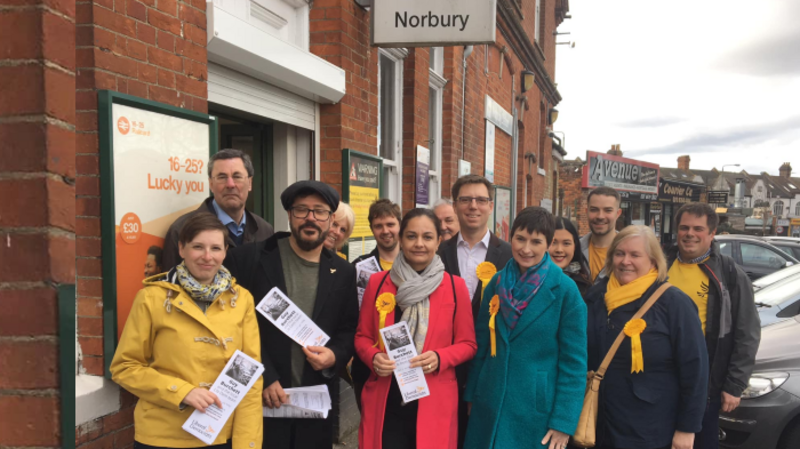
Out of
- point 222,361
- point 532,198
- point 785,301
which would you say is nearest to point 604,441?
point 222,361

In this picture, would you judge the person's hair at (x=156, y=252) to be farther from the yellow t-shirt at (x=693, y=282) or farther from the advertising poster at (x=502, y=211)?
the advertising poster at (x=502, y=211)

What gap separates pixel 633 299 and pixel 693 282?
82cm

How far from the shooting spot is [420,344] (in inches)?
96.0

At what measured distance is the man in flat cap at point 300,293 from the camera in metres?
2.40

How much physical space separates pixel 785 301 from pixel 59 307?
6.04 m

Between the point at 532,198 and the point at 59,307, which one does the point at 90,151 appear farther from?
the point at 532,198

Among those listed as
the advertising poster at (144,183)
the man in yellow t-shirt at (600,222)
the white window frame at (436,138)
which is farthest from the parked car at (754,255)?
the advertising poster at (144,183)

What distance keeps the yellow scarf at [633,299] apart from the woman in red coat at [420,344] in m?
0.75

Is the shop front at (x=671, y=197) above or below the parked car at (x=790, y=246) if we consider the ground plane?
above

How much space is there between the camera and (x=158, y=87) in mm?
2631

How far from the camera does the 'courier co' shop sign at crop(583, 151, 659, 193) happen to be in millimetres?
21750

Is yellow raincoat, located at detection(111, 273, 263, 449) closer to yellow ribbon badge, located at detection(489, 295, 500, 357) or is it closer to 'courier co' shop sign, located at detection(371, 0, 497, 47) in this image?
yellow ribbon badge, located at detection(489, 295, 500, 357)

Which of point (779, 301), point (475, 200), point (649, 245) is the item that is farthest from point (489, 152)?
point (649, 245)

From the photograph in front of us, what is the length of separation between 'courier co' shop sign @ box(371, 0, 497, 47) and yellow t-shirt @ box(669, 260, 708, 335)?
2551mm
